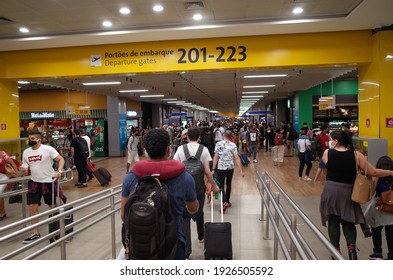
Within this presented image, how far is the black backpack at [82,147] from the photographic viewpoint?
9.51 m

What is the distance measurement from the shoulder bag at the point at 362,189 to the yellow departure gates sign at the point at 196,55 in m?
3.76

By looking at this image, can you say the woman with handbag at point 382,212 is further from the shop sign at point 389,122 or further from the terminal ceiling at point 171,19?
the shop sign at point 389,122

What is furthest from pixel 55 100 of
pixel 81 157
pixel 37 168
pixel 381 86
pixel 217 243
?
pixel 217 243

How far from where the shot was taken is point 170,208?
2.00 metres

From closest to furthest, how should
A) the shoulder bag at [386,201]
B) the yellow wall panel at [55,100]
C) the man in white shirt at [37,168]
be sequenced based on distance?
the shoulder bag at [386,201] → the man in white shirt at [37,168] → the yellow wall panel at [55,100]

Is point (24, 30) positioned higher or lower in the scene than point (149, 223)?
higher

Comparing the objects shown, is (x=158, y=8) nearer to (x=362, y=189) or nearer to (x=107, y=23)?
(x=107, y=23)

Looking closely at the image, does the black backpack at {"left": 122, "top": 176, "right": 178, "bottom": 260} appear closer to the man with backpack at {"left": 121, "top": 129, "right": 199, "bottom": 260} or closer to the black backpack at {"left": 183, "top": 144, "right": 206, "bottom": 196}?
the man with backpack at {"left": 121, "top": 129, "right": 199, "bottom": 260}

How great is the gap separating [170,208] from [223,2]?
13.7 ft

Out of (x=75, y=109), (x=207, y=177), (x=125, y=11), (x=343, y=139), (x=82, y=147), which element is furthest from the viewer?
(x=75, y=109)

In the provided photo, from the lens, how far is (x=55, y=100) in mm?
19547

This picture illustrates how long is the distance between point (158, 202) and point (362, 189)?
247cm

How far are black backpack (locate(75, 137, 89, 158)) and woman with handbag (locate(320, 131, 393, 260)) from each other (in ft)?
23.9

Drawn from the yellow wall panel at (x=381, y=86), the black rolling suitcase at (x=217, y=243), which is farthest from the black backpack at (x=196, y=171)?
the yellow wall panel at (x=381, y=86)
